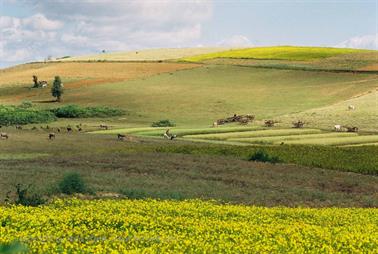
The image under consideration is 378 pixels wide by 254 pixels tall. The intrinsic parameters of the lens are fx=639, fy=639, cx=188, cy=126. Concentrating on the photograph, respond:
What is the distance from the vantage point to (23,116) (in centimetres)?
8812

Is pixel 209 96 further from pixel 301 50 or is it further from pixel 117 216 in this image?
pixel 117 216

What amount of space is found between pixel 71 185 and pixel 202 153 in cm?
2247

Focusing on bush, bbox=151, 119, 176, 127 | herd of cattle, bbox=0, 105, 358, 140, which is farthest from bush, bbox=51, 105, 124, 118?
herd of cattle, bbox=0, 105, 358, 140

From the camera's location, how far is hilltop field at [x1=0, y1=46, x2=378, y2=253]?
62.7 feet

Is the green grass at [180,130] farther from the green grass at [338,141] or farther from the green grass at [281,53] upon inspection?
the green grass at [281,53]

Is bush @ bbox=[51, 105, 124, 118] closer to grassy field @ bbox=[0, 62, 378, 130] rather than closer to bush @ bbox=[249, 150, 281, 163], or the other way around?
grassy field @ bbox=[0, 62, 378, 130]

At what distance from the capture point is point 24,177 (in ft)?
105

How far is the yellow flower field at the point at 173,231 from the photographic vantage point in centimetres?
1589

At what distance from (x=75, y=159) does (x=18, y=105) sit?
6400 cm

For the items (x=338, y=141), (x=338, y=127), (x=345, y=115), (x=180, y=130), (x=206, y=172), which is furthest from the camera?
(x=345, y=115)

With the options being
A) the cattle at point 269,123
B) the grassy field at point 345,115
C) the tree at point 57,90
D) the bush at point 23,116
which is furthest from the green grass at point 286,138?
the tree at point 57,90

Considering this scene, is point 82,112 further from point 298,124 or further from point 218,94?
point 298,124

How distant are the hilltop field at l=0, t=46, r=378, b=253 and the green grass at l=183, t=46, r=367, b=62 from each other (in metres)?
2.46

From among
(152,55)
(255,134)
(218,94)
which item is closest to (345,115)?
(255,134)
